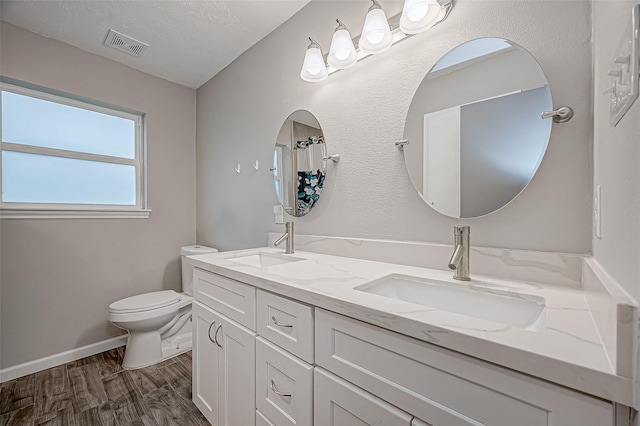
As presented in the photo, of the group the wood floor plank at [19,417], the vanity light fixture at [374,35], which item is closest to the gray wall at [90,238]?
the wood floor plank at [19,417]

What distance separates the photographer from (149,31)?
1912mm

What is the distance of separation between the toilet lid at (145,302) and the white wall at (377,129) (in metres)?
0.59

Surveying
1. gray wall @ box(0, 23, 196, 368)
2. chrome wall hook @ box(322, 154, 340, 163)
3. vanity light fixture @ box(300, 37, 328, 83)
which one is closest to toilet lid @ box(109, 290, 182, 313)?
gray wall @ box(0, 23, 196, 368)

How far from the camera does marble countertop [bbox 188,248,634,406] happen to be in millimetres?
419

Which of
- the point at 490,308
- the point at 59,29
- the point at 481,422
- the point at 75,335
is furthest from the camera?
the point at 75,335

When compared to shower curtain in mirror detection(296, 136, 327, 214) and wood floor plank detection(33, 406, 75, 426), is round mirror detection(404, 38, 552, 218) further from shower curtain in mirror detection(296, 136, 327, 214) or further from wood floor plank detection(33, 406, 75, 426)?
wood floor plank detection(33, 406, 75, 426)

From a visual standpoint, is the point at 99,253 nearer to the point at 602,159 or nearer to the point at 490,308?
the point at 490,308

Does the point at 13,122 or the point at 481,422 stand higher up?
the point at 13,122

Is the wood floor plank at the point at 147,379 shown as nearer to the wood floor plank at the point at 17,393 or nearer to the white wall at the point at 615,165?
the wood floor plank at the point at 17,393

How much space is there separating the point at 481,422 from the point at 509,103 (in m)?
0.96

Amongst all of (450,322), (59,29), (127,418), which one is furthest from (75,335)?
(450,322)

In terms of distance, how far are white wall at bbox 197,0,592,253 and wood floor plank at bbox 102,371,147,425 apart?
1.12 metres

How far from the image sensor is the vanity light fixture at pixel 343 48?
4.44 feet

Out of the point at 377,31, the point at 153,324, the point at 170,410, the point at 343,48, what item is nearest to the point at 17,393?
the point at 153,324
